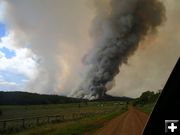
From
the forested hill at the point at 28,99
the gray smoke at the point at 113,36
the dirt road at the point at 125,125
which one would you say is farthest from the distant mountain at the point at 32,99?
the dirt road at the point at 125,125

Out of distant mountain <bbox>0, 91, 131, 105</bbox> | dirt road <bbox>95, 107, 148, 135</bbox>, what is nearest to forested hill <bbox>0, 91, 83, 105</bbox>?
distant mountain <bbox>0, 91, 131, 105</bbox>

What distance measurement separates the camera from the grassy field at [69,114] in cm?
627

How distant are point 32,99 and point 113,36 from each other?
193 centimetres

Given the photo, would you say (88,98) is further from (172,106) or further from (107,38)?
(172,106)

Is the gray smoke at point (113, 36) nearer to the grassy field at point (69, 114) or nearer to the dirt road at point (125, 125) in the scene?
the grassy field at point (69, 114)

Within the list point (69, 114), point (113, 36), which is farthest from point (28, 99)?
point (113, 36)

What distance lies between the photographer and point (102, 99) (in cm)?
665

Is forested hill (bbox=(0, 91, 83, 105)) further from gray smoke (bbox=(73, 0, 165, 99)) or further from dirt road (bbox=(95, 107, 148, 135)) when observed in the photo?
dirt road (bbox=(95, 107, 148, 135))

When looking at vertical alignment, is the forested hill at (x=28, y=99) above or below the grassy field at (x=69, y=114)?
above

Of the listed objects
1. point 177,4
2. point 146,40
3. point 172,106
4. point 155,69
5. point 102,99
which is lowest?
point 172,106

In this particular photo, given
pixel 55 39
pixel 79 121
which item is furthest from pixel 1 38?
pixel 79 121

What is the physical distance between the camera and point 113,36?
6.73m

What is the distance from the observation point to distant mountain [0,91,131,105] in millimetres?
6395

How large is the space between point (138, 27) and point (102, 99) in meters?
1.54
